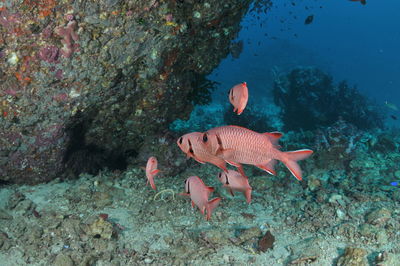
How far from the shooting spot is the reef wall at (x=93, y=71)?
3.83 metres

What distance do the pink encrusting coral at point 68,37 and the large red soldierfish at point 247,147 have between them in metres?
2.64

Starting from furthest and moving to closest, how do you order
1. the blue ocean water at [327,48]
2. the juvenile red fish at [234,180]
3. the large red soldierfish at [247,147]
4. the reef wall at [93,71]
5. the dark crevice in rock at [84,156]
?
the blue ocean water at [327,48]
the dark crevice in rock at [84,156]
the juvenile red fish at [234,180]
the reef wall at [93,71]
the large red soldierfish at [247,147]

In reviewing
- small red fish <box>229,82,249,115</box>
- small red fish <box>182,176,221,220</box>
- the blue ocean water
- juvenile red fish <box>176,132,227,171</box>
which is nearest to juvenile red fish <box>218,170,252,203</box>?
small red fish <box>182,176,221,220</box>

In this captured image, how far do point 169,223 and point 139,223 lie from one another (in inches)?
19.7

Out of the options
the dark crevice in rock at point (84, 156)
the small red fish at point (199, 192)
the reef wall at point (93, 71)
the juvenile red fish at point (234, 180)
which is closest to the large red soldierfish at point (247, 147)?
the small red fish at point (199, 192)

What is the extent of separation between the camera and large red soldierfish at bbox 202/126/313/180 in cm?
252

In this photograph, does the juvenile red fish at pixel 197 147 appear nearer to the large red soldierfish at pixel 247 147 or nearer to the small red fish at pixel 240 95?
the large red soldierfish at pixel 247 147

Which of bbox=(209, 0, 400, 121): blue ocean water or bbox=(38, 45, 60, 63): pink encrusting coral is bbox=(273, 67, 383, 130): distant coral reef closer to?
bbox=(209, 0, 400, 121): blue ocean water

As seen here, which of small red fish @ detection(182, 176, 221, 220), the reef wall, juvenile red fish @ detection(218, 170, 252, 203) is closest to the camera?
small red fish @ detection(182, 176, 221, 220)

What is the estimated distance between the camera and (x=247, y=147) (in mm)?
2602


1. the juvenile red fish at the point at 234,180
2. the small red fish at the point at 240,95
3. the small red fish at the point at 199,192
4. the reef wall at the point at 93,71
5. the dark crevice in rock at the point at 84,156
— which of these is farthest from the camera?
the dark crevice in rock at the point at 84,156

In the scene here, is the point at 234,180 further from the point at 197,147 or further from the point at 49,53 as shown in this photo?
the point at 49,53

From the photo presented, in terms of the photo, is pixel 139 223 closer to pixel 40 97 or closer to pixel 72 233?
pixel 72 233

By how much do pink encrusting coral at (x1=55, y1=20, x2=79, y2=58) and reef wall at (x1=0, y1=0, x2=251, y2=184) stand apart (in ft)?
0.04
